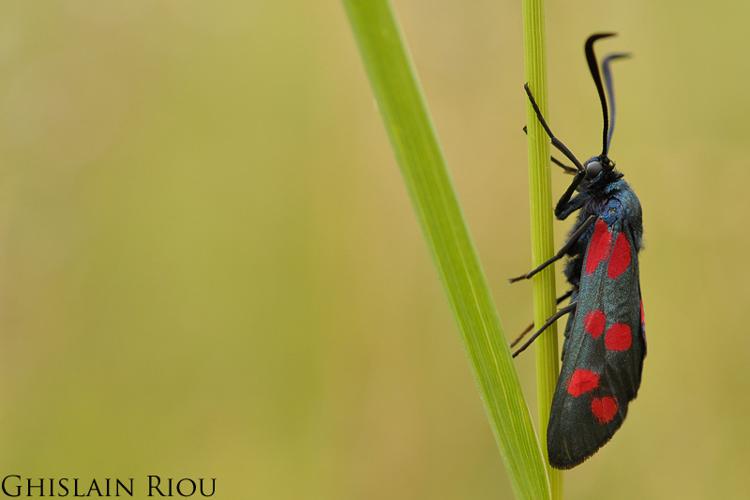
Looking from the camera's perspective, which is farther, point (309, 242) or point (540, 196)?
point (309, 242)

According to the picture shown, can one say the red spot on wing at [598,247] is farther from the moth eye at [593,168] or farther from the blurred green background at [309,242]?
the blurred green background at [309,242]

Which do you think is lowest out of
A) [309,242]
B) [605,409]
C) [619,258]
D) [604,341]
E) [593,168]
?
[605,409]

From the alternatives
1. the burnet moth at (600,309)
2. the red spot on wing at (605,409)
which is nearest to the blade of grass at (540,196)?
the burnet moth at (600,309)

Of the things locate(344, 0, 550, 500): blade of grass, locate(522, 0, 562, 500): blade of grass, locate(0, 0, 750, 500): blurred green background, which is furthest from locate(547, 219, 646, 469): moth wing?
locate(0, 0, 750, 500): blurred green background

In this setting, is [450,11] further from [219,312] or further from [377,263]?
[219,312]

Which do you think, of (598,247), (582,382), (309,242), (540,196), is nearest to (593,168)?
(598,247)

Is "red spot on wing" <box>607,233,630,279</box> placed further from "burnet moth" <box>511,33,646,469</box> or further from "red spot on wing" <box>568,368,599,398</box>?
"red spot on wing" <box>568,368,599,398</box>

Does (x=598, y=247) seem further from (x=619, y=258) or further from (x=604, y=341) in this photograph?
(x=604, y=341)
